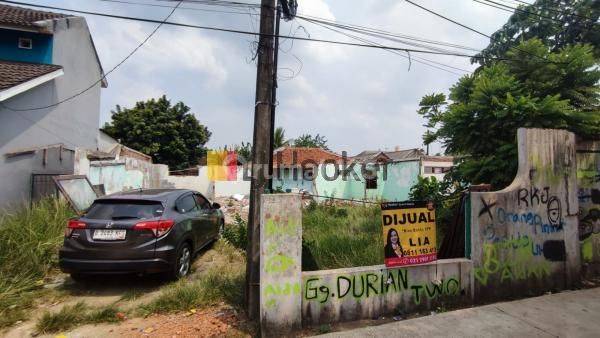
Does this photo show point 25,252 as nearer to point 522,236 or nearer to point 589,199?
point 522,236

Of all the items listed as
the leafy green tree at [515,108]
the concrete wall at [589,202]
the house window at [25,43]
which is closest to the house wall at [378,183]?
the leafy green tree at [515,108]

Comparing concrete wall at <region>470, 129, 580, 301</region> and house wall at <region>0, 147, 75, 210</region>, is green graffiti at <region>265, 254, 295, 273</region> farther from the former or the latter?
house wall at <region>0, 147, 75, 210</region>

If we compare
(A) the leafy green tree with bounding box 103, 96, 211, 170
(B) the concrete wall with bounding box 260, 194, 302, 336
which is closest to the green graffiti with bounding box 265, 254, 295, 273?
(B) the concrete wall with bounding box 260, 194, 302, 336

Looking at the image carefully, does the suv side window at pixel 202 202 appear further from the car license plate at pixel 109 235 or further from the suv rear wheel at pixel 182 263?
the car license plate at pixel 109 235

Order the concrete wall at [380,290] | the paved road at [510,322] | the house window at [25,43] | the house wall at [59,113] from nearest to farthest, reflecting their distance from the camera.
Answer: the paved road at [510,322] → the concrete wall at [380,290] → the house wall at [59,113] → the house window at [25,43]

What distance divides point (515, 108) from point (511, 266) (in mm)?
2804

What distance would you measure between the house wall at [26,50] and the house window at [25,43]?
0.27ft

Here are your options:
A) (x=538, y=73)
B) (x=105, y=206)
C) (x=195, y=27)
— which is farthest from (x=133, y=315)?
(x=538, y=73)

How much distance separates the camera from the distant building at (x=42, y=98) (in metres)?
10.1

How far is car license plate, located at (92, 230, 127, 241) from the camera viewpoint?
517 cm

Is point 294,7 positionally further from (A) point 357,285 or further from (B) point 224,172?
(B) point 224,172

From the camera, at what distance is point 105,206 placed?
564 cm

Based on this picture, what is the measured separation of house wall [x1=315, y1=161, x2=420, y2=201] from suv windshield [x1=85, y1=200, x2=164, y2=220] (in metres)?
13.2

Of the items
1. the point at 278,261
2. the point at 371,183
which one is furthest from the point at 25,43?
the point at 371,183
